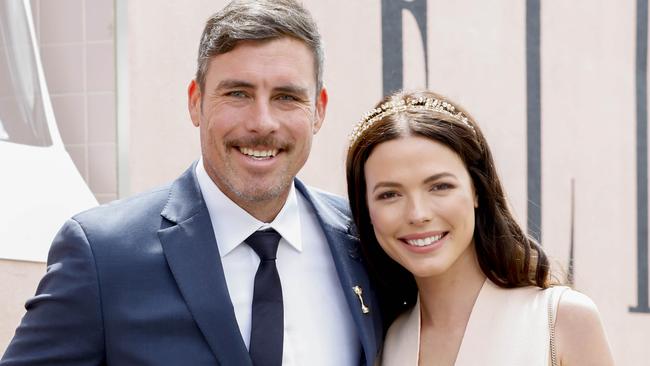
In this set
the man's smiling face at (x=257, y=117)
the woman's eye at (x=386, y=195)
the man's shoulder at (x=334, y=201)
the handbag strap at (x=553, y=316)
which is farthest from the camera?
the man's shoulder at (x=334, y=201)

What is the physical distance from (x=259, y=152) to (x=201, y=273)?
0.30 meters

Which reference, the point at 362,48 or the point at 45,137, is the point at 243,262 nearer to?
the point at 45,137

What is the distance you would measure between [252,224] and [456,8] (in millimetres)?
2798

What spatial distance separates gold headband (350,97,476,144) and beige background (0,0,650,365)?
1.29m

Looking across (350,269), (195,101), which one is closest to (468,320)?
(350,269)

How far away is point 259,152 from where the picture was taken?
2271 millimetres

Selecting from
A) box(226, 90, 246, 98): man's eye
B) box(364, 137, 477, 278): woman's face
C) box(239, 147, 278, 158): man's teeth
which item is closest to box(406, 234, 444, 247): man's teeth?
box(364, 137, 477, 278): woman's face

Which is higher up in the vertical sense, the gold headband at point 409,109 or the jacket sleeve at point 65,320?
the gold headband at point 409,109

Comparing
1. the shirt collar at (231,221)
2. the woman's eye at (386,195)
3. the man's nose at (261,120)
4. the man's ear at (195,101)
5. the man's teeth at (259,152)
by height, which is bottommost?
the shirt collar at (231,221)

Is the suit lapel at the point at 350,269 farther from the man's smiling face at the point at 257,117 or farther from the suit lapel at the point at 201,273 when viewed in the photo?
the suit lapel at the point at 201,273

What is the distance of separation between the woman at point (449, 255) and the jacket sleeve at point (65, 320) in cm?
73

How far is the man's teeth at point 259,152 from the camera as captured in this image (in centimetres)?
227

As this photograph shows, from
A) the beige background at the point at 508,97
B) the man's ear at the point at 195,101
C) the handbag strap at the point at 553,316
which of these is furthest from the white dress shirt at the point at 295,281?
the beige background at the point at 508,97

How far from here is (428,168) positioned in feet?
7.90
